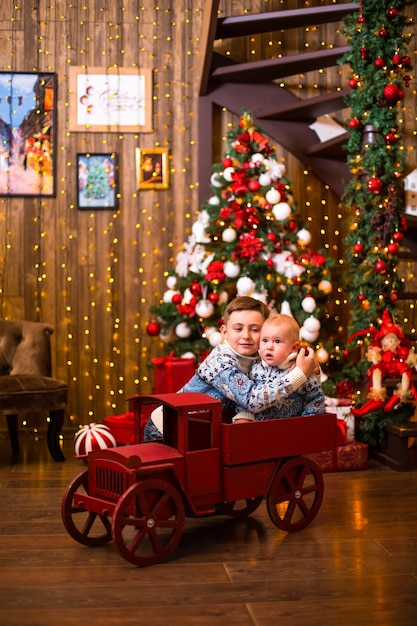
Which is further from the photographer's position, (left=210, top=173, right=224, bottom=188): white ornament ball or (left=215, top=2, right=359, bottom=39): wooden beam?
(left=210, top=173, right=224, bottom=188): white ornament ball

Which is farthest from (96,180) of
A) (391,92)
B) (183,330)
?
(391,92)

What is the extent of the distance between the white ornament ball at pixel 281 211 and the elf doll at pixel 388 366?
90 centimetres

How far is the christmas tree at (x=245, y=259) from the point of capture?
16.5 feet

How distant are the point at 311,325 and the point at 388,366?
0.55 meters

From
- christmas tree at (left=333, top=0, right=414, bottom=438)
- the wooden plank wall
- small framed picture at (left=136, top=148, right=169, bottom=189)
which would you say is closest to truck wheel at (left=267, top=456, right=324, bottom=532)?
christmas tree at (left=333, top=0, right=414, bottom=438)

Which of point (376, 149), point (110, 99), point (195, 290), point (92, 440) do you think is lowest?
point (92, 440)

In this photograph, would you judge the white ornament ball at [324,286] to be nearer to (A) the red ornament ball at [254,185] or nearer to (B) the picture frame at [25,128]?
(A) the red ornament ball at [254,185]

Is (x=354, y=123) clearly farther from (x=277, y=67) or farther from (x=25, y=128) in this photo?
(x=25, y=128)

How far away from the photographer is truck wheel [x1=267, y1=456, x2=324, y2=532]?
309cm

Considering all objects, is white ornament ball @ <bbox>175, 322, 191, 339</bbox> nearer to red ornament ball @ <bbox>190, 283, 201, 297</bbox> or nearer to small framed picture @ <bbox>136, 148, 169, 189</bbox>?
red ornament ball @ <bbox>190, 283, 201, 297</bbox>

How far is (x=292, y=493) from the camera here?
10.4 ft

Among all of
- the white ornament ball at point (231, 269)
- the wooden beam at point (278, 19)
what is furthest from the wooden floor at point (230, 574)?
the wooden beam at point (278, 19)

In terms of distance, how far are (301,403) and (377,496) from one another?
81 centimetres

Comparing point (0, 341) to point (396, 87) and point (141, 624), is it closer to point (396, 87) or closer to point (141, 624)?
point (396, 87)
